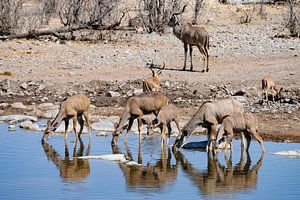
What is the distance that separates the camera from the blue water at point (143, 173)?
506 inches

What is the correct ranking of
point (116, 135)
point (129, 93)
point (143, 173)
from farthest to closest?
point (129, 93)
point (116, 135)
point (143, 173)

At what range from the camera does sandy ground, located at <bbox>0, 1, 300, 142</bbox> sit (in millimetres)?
22255

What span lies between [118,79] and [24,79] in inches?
110

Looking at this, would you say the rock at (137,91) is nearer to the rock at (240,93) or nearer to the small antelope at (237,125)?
the rock at (240,93)

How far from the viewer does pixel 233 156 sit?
52.3ft

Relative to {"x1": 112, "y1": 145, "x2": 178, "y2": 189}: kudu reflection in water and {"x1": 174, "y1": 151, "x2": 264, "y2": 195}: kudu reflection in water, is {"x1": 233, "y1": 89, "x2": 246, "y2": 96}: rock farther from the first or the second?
{"x1": 112, "y1": 145, "x2": 178, "y2": 189}: kudu reflection in water

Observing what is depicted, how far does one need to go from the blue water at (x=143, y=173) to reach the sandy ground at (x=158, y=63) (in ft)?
11.3

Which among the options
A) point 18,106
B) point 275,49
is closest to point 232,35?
point 275,49

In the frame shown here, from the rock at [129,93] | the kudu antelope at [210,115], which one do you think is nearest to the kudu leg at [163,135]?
the kudu antelope at [210,115]

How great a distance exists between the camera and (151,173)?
14.5 m

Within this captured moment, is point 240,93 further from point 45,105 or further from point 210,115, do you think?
point 210,115

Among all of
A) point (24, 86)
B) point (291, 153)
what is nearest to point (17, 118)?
point (24, 86)

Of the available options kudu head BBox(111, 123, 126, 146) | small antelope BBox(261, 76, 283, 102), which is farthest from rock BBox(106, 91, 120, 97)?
kudu head BBox(111, 123, 126, 146)

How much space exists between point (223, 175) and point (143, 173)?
1367 mm
